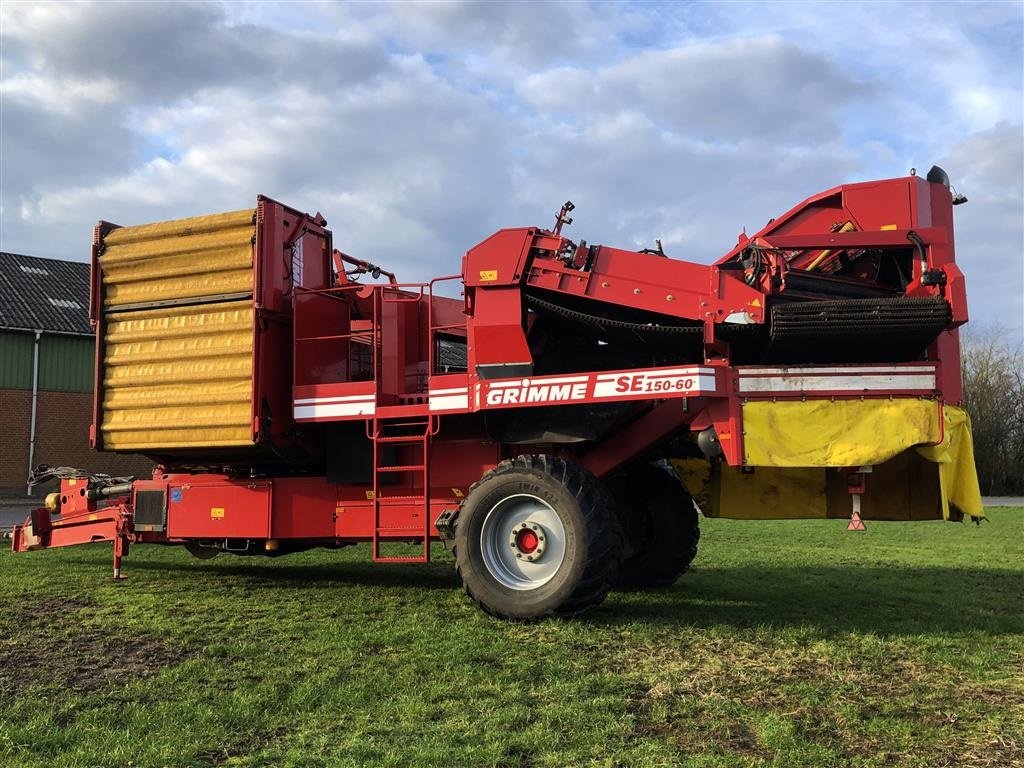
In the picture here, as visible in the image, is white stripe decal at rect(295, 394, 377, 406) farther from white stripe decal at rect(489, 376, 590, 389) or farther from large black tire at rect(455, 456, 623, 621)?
large black tire at rect(455, 456, 623, 621)

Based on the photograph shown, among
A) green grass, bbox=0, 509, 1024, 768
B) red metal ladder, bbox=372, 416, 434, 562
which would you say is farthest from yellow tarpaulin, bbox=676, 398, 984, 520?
red metal ladder, bbox=372, 416, 434, 562

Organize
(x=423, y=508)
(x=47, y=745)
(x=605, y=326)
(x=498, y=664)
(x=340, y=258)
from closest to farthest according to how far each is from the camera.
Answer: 1. (x=47, y=745)
2. (x=498, y=664)
3. (x=605, y=326)
4. (x=423, y=508)
5. (x=340, y=258)

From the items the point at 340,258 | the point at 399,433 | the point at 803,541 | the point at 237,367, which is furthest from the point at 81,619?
the point at 803,541

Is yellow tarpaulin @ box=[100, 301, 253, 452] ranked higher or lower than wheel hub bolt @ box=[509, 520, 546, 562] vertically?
higher

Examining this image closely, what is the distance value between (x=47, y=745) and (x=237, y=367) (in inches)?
165

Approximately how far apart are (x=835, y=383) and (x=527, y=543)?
8.35ft

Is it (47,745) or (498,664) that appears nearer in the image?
(47,745)

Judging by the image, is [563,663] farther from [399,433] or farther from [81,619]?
[81,619]

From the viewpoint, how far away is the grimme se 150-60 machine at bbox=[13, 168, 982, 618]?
609cm

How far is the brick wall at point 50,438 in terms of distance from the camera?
85.2 ft

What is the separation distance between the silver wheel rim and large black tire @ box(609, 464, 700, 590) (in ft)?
5.85

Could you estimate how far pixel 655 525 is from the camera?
27.2ft

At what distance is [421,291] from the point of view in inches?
305

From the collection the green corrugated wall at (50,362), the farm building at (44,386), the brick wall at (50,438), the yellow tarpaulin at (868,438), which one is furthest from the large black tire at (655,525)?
the green corrugated wall at (50,362)
